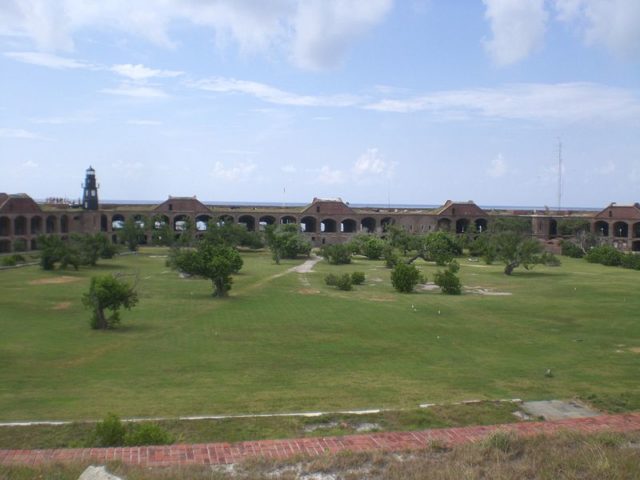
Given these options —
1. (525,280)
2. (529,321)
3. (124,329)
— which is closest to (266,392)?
(124,329)

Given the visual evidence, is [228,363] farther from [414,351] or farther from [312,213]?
[312,213]

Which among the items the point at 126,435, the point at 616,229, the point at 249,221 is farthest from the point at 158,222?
the point at 126,435

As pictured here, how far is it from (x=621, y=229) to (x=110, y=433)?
74330 millimetres

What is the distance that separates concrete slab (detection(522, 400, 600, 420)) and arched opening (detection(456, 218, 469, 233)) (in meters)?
68.0

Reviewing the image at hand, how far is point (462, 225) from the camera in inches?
3177

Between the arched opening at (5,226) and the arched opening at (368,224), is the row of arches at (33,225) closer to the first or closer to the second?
the arched opening at (5,226)

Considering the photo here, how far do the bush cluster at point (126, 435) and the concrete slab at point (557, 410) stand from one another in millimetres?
6801

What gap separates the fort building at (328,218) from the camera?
7175 cm

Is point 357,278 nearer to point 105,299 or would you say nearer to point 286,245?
point 286,245

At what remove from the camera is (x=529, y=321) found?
1076 inches

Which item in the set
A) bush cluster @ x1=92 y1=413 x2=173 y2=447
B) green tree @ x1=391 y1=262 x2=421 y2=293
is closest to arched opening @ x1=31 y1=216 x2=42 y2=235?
green tree @ x1=391 y1=262 x2=421 y2=293

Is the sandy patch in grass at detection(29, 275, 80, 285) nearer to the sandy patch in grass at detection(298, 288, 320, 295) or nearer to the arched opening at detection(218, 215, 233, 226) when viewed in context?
the sandy patch in grass at detection(298, 288, 320, 295)

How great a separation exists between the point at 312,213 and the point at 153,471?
72.1 m

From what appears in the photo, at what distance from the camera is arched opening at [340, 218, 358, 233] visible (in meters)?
81.1
